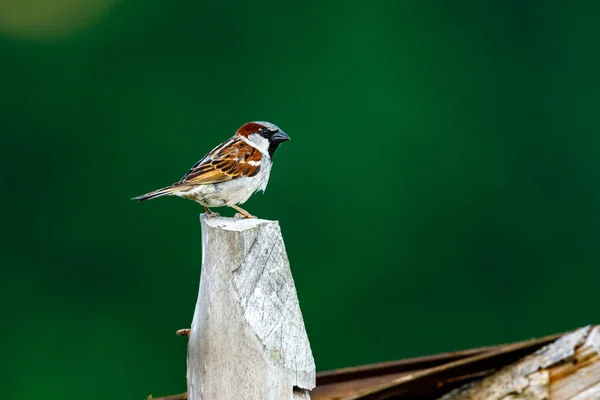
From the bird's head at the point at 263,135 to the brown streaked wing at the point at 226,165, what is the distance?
0.12 feet

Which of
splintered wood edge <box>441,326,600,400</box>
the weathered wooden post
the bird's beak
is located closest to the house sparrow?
the bird's beak

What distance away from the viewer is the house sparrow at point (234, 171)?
267 cm

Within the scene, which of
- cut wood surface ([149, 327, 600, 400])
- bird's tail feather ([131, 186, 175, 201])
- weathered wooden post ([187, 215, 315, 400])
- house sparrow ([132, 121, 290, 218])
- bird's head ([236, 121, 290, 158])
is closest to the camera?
weathered wooden post ([187, 215, 315, 400])

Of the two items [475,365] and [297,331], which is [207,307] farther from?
[475,365]

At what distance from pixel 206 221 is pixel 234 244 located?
189mm

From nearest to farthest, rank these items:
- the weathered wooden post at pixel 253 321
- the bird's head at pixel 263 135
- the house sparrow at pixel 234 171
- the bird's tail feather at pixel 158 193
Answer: the weathered wooden post at pixel 253 321 → the bird's tail feather at pixel 158 193 → the house sparrow at pixel 234 171 → the bird's head at pixel 263 135

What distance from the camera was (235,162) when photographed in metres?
2.75

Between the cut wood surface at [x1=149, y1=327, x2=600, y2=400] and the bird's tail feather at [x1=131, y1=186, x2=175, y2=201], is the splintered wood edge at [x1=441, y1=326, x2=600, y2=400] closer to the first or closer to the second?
the cut wood surface at [x1=149, y1=327, x2=600, y2=400]

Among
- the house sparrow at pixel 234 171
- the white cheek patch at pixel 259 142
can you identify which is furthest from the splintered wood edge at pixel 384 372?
the white cheek patch at pixel 259 142

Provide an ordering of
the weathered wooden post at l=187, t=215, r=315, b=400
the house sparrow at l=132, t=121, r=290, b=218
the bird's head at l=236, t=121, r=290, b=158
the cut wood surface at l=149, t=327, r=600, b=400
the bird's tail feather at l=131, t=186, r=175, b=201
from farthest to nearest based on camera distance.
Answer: the bird's head at l=236, t=121, r=290, b=158
the house sparrow at l=132, t=121, r=290, b=218
the bird's tail feather at l=131, t=186, r=175, b=201
the cut wood surface at l=149, t=327, r=600, b=400
the weathered wooden post at l=187, t=215, r=315, b=400

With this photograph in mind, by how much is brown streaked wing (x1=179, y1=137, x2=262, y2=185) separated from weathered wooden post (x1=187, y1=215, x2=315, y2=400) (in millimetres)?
997

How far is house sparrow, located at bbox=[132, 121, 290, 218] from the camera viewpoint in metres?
2.67

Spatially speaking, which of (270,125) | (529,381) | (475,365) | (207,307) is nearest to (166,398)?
(207,307)

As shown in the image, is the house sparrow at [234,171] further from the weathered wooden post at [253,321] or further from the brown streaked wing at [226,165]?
the weathered wooden post at [253,321]
